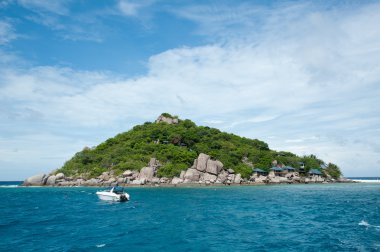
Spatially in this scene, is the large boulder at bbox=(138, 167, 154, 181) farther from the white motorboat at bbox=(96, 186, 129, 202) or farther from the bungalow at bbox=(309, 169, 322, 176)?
the bungalow at bbox=(309, 169, 322, 176)

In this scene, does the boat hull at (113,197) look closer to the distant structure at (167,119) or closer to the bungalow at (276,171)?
the bungalow at (276,171)

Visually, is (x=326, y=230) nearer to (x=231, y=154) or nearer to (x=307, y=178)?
(x=231, y=154)

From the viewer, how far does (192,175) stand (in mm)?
106250

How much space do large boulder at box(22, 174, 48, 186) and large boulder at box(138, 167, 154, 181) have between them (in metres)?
38.9

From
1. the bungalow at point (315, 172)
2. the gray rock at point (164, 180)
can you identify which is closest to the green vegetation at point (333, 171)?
the bungalow at point (315, 172)

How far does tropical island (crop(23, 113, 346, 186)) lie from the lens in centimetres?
10849

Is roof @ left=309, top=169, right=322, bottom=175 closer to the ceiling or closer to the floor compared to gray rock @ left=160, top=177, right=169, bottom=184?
closer to the ceiling

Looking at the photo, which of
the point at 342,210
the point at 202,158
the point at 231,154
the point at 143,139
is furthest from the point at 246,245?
the point at 143,139

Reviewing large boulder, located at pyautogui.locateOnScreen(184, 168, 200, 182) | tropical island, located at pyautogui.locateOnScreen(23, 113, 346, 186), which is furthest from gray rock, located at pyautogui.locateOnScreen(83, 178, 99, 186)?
large boulder, located at pyautogui.locateOnScreen(184, 168, 200, 182)

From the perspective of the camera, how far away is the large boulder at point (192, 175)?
105725 mm

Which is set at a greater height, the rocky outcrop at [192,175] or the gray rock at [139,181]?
the rocky outcrop at [192,175]

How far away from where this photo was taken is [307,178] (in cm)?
13150

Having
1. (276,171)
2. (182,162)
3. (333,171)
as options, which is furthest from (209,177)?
(333,171)

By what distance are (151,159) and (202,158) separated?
19.6m
